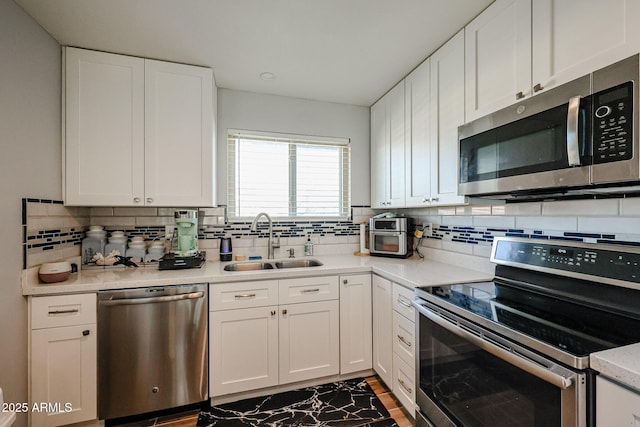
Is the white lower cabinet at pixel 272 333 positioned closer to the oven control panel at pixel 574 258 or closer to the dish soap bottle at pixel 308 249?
the dish soap bottle at pixel 308 249

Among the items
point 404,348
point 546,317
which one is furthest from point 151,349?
point 546,317

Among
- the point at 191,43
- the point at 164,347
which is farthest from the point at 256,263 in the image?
the point at 191,43

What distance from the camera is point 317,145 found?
2.84 meters

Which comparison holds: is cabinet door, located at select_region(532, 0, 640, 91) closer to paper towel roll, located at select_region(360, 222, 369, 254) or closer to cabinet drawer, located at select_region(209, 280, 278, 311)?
paper towel roll, located at select_region(360, 222, 369, 254)

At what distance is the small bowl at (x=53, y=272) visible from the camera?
1.63 metres

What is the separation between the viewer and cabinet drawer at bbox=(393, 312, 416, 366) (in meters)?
1.65

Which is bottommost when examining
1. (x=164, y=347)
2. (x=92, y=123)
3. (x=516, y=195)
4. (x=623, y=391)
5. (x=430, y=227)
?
(x=164, y=347)

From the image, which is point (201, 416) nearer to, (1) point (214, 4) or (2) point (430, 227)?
(2) point (430, 227)

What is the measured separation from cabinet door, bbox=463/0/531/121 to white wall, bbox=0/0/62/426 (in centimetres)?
244

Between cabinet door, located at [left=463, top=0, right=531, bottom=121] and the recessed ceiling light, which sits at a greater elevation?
the recessed ceiling light

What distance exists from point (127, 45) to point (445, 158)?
219 centimetres

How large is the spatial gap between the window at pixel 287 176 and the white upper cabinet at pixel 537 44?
147 centimetres

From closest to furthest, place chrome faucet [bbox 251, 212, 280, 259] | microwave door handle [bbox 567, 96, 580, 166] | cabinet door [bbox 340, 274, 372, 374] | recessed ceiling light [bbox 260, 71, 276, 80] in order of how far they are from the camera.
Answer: microwave door handle [bbox 567, 96, 580, 166], cabinet door [bbox 340, 274, 372, 374], recessed ceiling light [bbox 260, 71, 276, 80], chrome faucet [bbox 251, 212, 280, 259]

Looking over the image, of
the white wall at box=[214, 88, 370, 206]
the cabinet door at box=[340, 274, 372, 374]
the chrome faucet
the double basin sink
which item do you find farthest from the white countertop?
the white wall at box=[214, 88, 370, 206]
